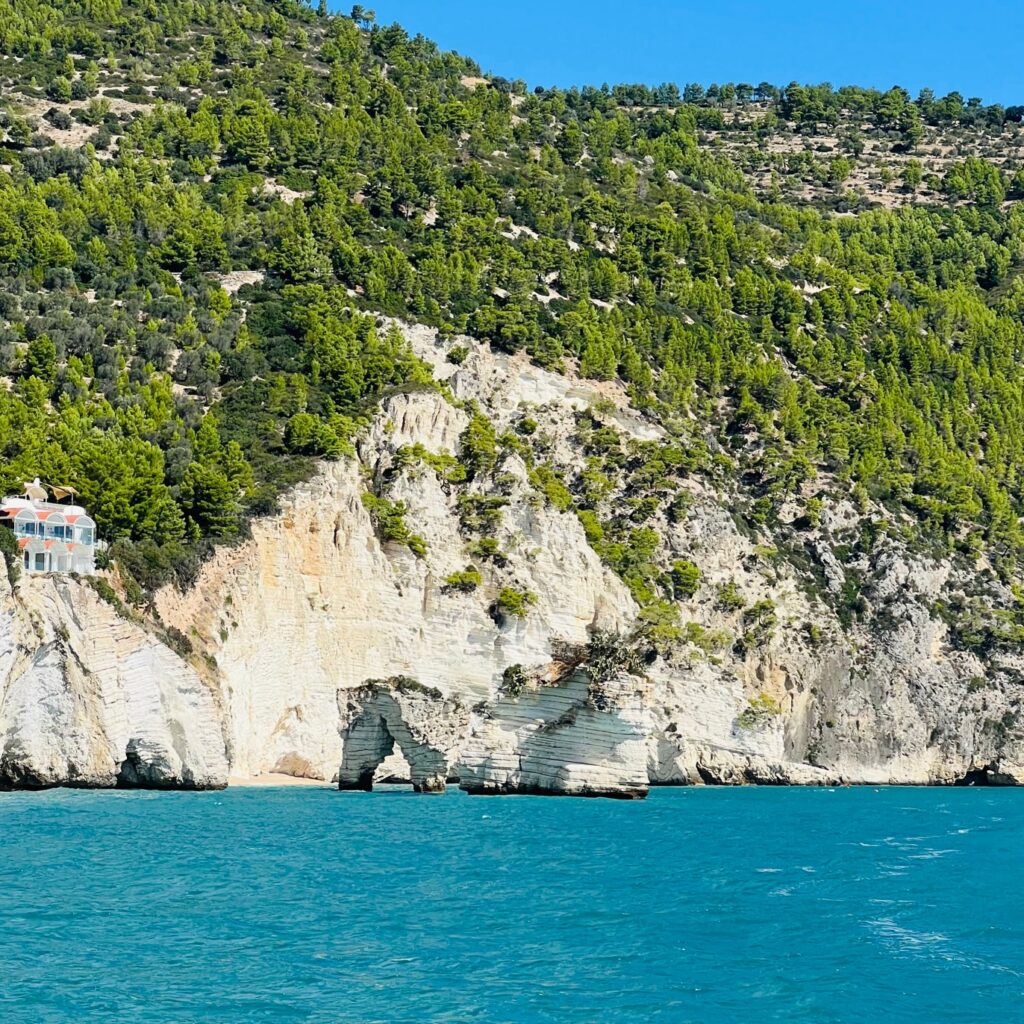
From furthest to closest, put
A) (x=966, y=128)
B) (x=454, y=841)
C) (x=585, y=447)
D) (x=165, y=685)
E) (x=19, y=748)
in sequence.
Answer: (x=966, y=128), (x=585, y=447), (x=165, y=685), (x=19, y=748), (x=454, y=841)

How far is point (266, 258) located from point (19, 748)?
156ft

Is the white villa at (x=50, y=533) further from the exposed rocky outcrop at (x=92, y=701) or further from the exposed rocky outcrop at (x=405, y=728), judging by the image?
the exposed rocky outcrop at (x=405, y=728)

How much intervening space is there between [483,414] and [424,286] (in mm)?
13695

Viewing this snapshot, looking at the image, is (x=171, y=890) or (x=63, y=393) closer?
(x=171, y=890)

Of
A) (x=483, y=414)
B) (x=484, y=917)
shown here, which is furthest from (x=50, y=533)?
(x=483, y=414)

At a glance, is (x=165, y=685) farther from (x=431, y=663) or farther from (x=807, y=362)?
(x=807, y=362)

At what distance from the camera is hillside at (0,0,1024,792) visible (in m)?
64.9

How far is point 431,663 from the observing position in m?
71.2

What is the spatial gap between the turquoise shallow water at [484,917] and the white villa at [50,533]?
905 centimetres

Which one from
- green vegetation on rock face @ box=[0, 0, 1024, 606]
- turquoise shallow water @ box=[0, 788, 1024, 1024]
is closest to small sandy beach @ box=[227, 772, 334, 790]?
green vegetation on rock face @ box=[0, 0, 1024, 606]

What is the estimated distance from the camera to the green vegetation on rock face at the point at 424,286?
75375 mm

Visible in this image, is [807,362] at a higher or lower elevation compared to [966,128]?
lower

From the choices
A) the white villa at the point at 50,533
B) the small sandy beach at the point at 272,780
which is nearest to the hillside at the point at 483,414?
the small sandy beach at the point at 272,780

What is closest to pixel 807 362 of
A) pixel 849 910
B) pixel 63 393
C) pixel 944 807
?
pixel 944 807
